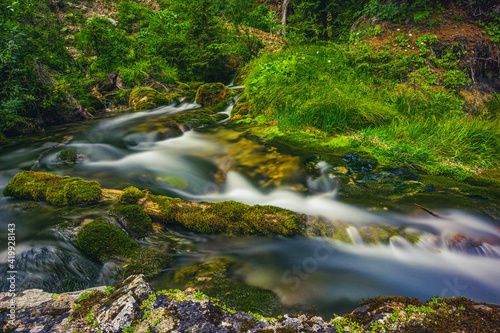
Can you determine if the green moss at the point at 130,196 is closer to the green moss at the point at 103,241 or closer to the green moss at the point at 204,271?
the green moss at the point at 103,241

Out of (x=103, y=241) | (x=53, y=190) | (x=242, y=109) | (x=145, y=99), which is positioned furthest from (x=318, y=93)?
(x=145, y=99)

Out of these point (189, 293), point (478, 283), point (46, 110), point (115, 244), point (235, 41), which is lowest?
point (478, 283)

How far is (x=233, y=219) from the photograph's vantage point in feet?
9.95

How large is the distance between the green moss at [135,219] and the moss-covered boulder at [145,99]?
26.9ft

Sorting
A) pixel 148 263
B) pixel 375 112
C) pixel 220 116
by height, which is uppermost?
pixel 375 112

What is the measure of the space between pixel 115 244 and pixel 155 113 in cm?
776

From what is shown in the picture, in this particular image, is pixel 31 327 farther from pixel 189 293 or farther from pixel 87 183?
pixel 87 183

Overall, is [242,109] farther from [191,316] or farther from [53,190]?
[191,316]

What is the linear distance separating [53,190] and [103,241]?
1.56 metres

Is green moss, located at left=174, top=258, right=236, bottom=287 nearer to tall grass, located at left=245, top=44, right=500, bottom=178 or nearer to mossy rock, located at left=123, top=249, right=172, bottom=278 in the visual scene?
mossy rock, located at left=123, top=249, right=172, bottom=278

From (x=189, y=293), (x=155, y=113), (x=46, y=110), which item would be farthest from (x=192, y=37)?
(x=189, y=293)

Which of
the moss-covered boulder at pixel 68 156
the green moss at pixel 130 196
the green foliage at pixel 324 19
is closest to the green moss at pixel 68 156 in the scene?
the moss-covered boulder at pixel 68 156

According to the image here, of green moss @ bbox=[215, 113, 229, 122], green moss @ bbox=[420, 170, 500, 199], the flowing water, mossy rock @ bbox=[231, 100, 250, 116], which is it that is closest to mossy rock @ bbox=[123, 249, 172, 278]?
the flowing water

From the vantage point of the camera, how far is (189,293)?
4.97 ft
